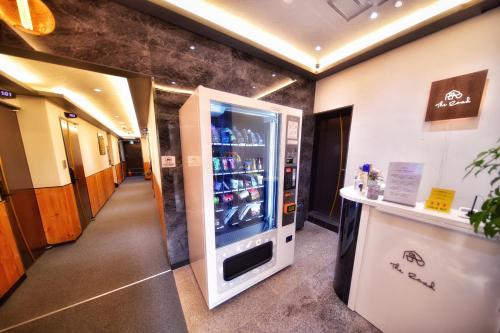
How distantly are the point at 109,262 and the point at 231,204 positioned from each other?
78.0 inches

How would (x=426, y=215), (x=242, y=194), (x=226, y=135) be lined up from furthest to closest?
(x=242, y=194) < (x=226, y=135) < (x=426, y=215)

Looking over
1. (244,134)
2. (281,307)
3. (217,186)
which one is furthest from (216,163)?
(281,307)

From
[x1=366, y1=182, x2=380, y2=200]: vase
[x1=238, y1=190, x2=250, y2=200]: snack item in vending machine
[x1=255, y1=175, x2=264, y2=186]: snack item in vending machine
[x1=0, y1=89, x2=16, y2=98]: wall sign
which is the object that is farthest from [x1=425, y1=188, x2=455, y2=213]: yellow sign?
[x1=0, y1=89, x2=16, y2=98]: wall sign

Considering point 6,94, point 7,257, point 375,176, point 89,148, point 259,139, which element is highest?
point 6,94

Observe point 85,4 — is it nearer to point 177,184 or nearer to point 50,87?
point 177,184

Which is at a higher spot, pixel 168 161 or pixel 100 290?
pixel 168 161

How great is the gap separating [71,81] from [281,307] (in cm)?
398

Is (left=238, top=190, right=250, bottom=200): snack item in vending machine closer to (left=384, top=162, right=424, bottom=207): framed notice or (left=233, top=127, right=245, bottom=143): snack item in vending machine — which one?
(left=233, top=127, right=245, bottom=143): snack item in vending machine

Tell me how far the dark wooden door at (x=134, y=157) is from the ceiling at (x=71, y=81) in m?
6.66

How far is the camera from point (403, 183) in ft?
3.85

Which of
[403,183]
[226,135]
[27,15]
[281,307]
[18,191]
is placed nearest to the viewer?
[27,15]

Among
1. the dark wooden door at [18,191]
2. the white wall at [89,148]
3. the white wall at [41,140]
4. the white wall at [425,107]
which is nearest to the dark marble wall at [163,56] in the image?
the white wall at [425,107]

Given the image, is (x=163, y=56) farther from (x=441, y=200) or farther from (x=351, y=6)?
(x=441, y=200)

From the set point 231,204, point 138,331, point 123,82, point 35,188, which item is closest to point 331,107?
point 231,204
